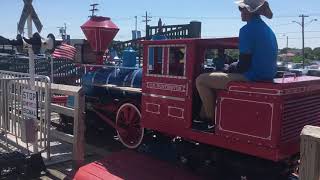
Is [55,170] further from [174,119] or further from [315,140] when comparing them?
[315,140]

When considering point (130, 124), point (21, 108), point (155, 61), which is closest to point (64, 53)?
point (130, 124)

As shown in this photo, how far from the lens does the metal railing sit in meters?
6.18

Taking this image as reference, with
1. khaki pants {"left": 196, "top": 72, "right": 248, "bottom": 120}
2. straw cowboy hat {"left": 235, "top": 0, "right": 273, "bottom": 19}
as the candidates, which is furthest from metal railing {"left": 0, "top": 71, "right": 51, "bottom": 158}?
straw cowboy hat {"left": 235, "top": 0, "right": 273, "bottom": 19}

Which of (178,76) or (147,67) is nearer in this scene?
(178,76)

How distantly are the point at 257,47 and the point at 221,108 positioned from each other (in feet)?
2.87

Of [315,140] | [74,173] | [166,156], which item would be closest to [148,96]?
[166,156]

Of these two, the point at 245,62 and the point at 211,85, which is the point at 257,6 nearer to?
the point at 245,62

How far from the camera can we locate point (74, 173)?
5.95m

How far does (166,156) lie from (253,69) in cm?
230

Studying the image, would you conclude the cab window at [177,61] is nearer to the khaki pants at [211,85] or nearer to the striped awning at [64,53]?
the khaki pants at [211,85]

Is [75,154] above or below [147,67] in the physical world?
below

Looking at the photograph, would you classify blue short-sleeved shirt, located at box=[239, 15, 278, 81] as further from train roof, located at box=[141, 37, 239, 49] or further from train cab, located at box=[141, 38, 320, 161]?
train roof, located at box=[141, 37, 239, 49]

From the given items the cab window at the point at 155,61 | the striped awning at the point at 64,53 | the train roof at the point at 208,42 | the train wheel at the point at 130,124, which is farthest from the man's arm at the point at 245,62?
the striped awning at the point at 64,53

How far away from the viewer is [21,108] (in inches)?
246
